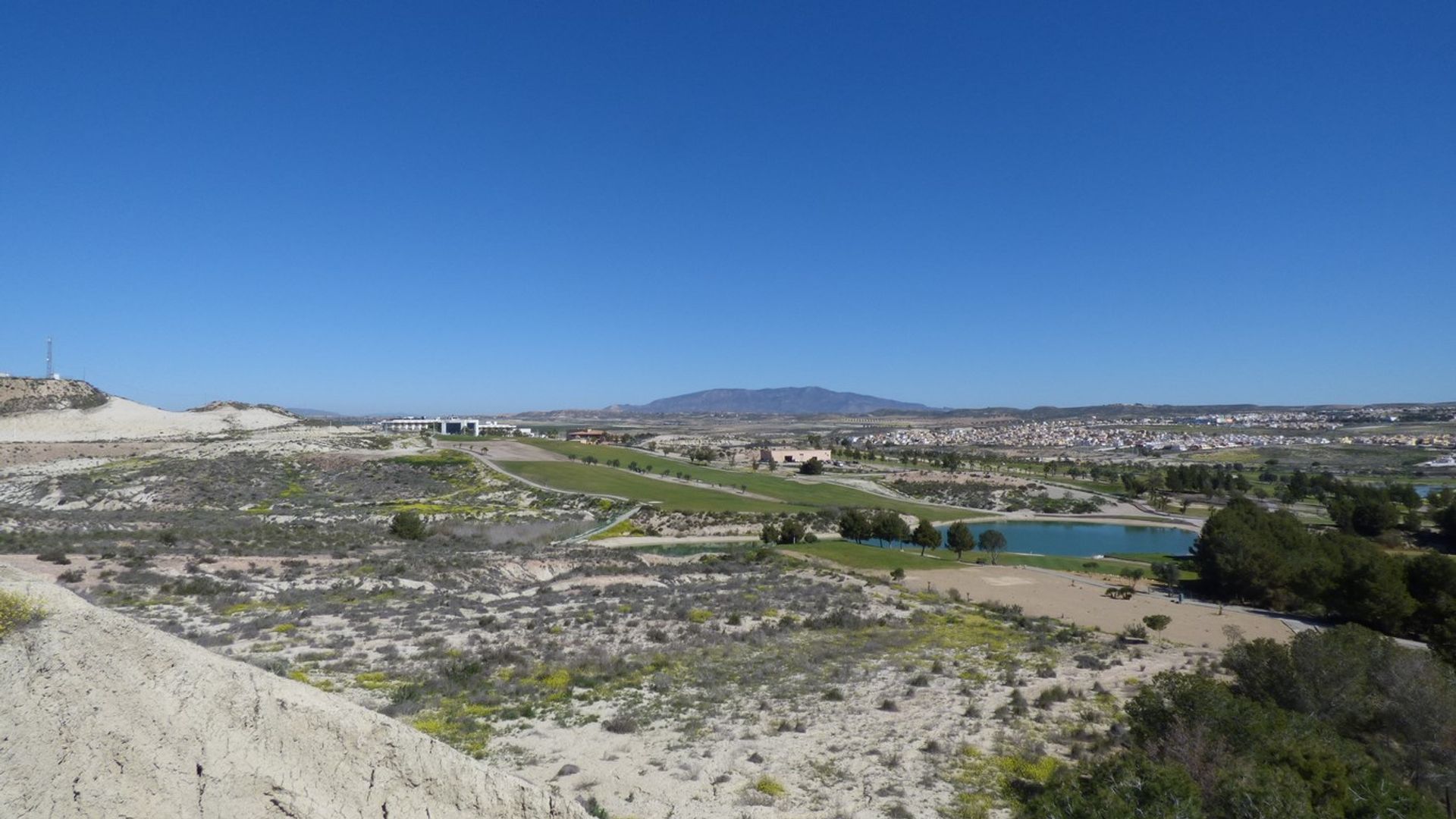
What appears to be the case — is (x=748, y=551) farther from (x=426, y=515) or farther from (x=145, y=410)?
(x=145, y=410)

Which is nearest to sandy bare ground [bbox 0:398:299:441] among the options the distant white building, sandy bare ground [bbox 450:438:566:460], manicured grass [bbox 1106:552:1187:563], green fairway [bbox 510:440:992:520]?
sandy bare ground [bbox 450:438:566:460]

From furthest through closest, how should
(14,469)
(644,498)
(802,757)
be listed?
(644,498) → (14,469) → (802,757)

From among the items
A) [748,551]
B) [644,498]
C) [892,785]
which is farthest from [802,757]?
[644,498]

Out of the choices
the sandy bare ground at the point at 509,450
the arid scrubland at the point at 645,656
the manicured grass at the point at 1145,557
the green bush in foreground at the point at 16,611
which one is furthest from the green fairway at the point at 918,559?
the sandy bare ground at the point at 509,450

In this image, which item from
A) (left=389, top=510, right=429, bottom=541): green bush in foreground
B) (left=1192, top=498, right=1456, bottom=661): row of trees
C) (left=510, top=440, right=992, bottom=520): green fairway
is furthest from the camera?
(left=510, top=440, right=992, bottom=520): green fairway

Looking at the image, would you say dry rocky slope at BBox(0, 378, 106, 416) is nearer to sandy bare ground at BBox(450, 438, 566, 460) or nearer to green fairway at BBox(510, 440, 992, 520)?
sandy bare ground at BBox(450, 438, 566, 460)

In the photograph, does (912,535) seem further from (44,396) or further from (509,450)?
(44,396)
